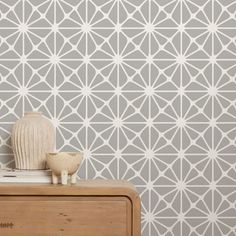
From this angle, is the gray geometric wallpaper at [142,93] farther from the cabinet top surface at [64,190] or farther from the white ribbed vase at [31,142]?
the cabinet top surface at [64,190]

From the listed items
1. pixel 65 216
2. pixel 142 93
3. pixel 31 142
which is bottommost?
pixel 65 216

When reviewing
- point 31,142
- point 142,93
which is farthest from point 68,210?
point 142,93

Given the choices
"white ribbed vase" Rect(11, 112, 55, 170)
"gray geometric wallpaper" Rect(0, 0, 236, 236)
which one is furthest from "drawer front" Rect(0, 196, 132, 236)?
"gray geometric wallpaper" Rect(0, 0, 236, 236)

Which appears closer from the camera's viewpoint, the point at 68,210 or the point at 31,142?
the point at 68,210

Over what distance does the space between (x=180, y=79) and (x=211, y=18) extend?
0.31 m

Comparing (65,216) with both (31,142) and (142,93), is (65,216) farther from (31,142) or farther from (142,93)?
(142,93)

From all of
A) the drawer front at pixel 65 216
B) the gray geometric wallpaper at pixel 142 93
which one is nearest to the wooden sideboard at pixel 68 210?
the drawer front at pixel 65 216

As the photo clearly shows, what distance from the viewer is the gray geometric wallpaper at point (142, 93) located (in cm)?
213

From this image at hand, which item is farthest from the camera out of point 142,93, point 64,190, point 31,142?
point 142,93

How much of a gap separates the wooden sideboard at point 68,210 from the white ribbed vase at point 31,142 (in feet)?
0.67

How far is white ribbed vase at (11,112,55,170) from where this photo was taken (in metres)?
1.90

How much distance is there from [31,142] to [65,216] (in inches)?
13.6

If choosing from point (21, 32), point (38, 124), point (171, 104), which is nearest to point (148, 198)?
point (171, 104)

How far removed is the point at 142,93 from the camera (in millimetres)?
2146
